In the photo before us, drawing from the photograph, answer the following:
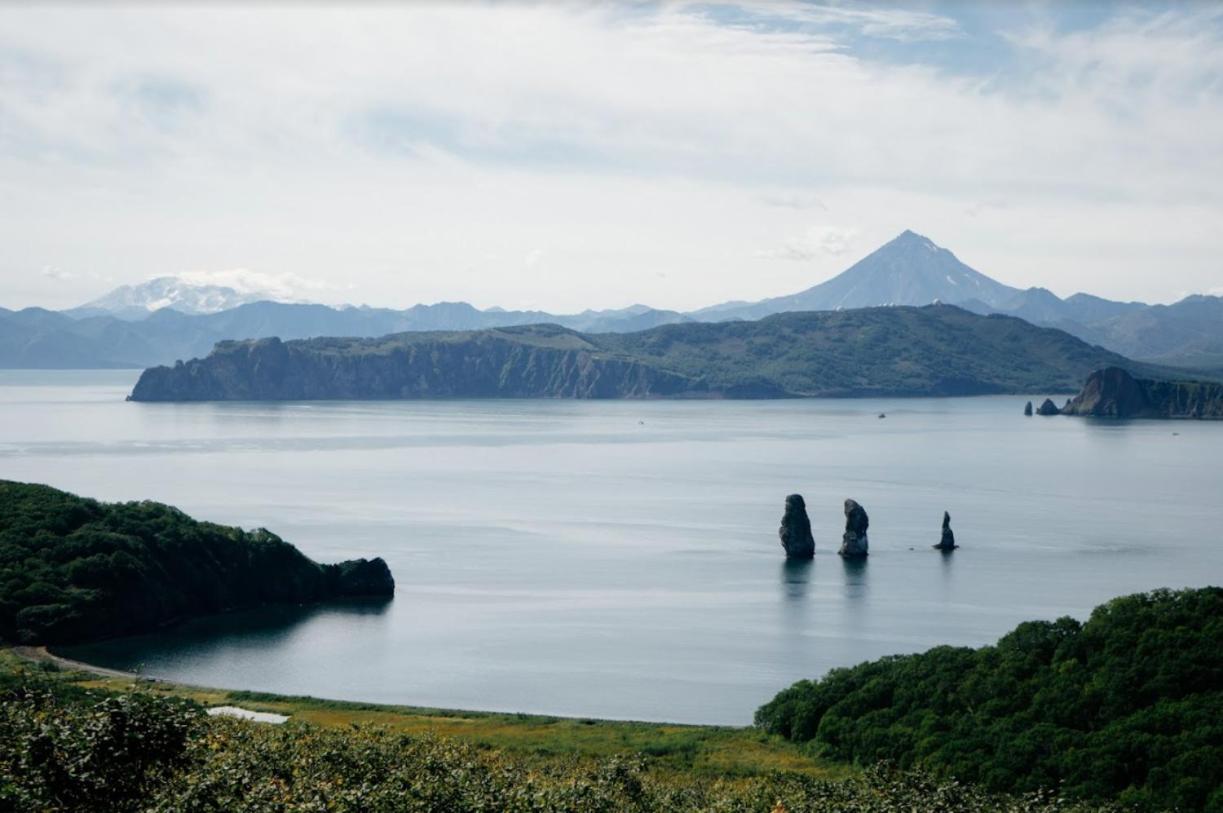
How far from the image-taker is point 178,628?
284 feet

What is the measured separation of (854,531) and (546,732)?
2484 inches

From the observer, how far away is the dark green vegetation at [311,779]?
2795 cm

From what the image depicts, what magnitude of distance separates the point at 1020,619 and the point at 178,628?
191 ft

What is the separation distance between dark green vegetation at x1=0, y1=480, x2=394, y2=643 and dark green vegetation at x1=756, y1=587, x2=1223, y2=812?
45.7 metres

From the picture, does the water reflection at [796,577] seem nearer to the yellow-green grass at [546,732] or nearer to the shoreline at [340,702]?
the shoreline at [340,702]

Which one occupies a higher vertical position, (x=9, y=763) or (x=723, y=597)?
(x=9, y=763)

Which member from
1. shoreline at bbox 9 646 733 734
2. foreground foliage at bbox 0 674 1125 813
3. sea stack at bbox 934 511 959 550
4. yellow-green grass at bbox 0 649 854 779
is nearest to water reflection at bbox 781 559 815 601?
sea stack at bbox 934 511 959 550

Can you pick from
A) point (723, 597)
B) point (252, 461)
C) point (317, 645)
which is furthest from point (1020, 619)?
point (252, 461)

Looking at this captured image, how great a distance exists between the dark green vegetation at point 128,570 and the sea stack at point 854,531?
42.3m

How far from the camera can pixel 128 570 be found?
8494 centimetres

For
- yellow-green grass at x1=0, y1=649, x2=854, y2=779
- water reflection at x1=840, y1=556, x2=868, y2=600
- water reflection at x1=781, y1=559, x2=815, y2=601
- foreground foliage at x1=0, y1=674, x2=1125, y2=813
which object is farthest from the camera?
water reflection at x1=840, y1=556, x2=868, y2=600

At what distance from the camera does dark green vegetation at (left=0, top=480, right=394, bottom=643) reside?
261ft

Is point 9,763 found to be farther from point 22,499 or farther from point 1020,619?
point 1020,619

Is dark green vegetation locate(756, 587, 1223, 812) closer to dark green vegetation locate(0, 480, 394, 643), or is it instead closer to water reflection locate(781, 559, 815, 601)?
water reflection locate(781, 559, 815, 601)
